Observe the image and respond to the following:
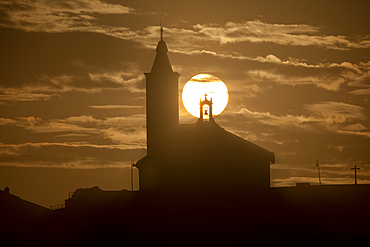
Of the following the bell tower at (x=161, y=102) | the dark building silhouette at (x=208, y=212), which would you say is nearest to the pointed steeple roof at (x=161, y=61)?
the bell tower at (x=161, y=102)

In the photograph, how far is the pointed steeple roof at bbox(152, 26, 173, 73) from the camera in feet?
173

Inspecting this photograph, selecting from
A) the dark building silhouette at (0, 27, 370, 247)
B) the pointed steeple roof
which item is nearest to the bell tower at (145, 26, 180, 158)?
the pointed steeple roof

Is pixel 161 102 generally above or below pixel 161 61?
below

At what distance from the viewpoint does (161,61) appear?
5294 centimetres

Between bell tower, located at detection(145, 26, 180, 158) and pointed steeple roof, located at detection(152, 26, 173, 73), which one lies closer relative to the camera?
pointed steeple roof, located at detection(152, 26, 173, 73)

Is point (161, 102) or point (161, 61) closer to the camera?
point (161, 61)

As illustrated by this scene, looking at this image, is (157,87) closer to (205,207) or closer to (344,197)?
(205,207)

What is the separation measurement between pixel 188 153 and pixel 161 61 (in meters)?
8.16

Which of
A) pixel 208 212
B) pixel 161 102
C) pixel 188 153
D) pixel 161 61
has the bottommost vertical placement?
pixel 208 212

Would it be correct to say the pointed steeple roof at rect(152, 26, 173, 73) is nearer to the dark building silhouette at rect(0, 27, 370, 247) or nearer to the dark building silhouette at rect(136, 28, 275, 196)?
the dark building silhouette at rect(136, 28, 275, 196)

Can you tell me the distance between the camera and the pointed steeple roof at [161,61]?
5284 centimetres

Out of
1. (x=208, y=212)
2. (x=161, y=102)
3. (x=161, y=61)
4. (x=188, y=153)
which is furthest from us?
(x=161, y=102)

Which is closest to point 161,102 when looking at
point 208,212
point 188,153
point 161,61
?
point 161,61

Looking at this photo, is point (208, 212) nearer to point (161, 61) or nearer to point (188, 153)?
point (188, 153)
